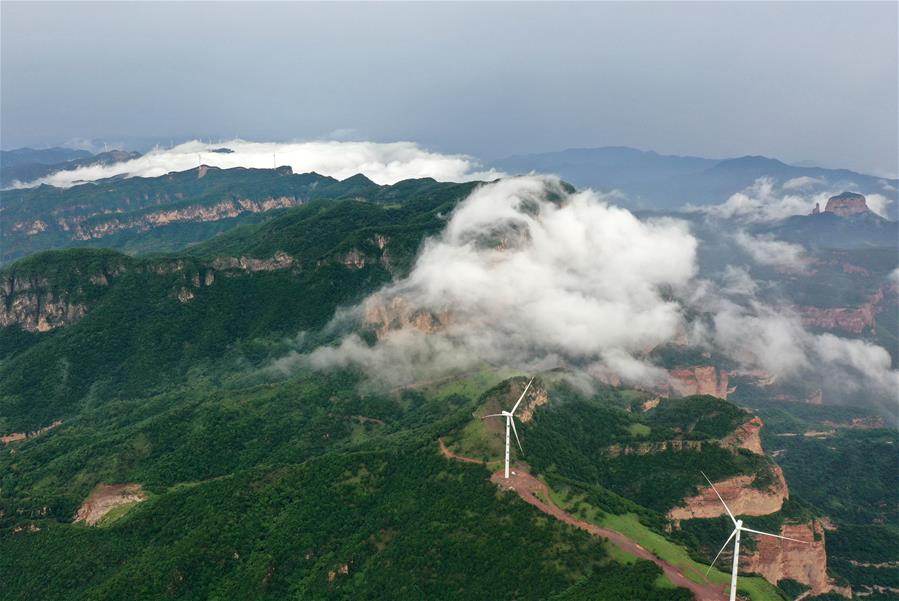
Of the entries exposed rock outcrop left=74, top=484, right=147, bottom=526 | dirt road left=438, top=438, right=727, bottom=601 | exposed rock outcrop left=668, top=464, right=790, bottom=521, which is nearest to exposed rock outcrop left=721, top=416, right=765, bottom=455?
exposed rock outcrop left=668, top=464, right=790, bottom=521

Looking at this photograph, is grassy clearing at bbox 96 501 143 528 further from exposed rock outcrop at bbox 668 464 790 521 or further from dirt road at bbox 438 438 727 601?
exposed rock outcrop at bbox 668 464 790 521

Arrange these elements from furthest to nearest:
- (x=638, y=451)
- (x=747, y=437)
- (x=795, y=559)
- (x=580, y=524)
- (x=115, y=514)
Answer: (x=747, y=437), (x=638, y=451), (x=115, y=514), (x=795, y=559), (x=580, y=524)

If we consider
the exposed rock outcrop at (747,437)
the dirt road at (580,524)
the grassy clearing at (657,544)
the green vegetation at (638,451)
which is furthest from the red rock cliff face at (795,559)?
the dirt road at (580,524)

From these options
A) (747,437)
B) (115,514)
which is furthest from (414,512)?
(747,437)

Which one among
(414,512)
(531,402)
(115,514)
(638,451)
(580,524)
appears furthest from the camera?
(638,451)

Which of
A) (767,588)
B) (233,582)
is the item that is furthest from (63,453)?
(767,588)

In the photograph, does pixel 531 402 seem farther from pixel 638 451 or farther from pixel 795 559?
pixel 795 559

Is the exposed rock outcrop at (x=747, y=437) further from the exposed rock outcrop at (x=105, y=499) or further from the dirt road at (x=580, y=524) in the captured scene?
the exposed rock outcrop at (x=105, y=499)
